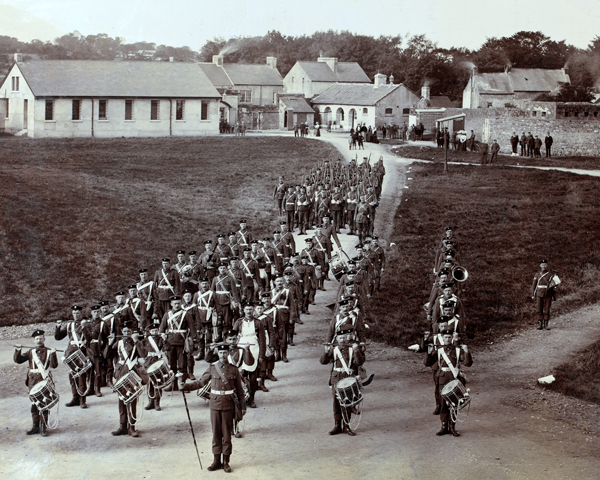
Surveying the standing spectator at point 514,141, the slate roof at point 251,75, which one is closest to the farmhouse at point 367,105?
the slate roof at point 251,75

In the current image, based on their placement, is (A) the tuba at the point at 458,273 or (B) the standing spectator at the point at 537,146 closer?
(A) the tuba at the point at 458,273

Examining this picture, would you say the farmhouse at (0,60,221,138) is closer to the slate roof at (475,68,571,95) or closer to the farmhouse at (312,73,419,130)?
the farmhouse at (312,73,419,130)

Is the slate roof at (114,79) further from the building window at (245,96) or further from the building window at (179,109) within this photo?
the building window at (245,96)

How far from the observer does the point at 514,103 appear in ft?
203

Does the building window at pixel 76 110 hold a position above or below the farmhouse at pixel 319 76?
below

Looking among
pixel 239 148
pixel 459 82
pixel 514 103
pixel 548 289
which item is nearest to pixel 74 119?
pixel 239 148

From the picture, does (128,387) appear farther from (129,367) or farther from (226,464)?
(226,464)

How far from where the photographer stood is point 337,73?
7694 cm

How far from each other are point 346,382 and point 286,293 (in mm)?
3870

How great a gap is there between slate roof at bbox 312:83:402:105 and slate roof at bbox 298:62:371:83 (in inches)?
196

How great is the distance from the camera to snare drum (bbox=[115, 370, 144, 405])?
486 inches

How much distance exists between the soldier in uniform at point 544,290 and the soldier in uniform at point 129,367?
32.4 feet

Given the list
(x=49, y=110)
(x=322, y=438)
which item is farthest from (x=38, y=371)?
(x=49, y=110)

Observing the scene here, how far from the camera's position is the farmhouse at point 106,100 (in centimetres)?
5303
